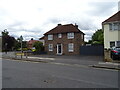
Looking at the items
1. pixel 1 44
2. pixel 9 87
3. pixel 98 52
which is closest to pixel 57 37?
pixel 98 52

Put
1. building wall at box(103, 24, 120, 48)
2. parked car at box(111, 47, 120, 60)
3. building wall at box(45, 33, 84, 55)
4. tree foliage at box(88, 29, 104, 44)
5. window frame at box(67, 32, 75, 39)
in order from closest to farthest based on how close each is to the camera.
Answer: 1. parked car at box(111, 47, 120, 60)
2. building wall at box(103, 24, 120, 48)
3. building wall at box(45, 33, 84, 55)
4. window frame at box(67, 32, 75, 39)
5. tree foliage at box(88, 29, 104, 44)

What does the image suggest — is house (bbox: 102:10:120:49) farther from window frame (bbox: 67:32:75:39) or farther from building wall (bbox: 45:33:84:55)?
window frame (bbox: 67:32:75:39)

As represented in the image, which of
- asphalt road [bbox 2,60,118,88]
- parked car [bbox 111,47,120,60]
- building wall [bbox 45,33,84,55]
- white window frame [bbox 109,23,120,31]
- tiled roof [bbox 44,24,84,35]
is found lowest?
asphalt road [bbox 2,60,118,88]

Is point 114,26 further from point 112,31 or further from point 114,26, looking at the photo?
point 112,31

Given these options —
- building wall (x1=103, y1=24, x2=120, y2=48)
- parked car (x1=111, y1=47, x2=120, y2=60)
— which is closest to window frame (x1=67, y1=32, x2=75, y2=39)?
building wall (x1=103, y1=24, x2=120, y2=48)

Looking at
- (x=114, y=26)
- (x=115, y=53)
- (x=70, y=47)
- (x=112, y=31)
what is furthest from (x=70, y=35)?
(x=115, y=53)

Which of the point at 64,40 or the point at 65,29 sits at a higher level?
the point at 65,29

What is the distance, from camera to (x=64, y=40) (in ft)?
94.8

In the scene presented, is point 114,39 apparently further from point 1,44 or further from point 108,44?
point 1,44

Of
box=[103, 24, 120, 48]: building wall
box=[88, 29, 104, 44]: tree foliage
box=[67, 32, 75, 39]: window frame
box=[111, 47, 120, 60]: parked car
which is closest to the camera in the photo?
box=[111, 47, 120, 60]: parked car

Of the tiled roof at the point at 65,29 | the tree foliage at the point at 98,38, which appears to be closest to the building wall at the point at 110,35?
the tiled roof at the point at 65,29

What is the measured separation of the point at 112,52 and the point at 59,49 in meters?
15.5

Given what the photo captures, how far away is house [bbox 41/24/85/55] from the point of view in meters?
27.9

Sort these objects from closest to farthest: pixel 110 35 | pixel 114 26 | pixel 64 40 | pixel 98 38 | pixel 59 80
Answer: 1. pixel 59 80
2. pixel 114 26
3. pixel 110 35
4. pixel 64 40
5. pixel 98 38
